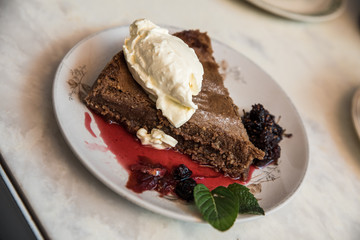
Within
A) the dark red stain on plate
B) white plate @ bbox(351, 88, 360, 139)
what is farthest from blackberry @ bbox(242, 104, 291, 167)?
the dark red stain on plate

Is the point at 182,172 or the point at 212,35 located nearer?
the point at 182,172

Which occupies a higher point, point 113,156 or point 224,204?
point 113,156

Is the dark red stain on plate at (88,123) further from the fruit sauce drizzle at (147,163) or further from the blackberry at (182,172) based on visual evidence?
the blackberry at (182,172)

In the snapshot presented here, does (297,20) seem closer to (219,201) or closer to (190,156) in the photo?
(190,156)

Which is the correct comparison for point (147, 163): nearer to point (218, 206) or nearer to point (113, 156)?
point (113, 156)

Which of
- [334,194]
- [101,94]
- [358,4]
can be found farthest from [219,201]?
[358,4]

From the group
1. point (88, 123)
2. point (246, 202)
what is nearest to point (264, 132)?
point (246, 202)

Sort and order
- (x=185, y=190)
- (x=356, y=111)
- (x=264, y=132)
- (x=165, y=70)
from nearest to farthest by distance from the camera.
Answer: (x=185, y=190) → (x=165, y=70) → (x=264, y=132) → (x=356, y=111)

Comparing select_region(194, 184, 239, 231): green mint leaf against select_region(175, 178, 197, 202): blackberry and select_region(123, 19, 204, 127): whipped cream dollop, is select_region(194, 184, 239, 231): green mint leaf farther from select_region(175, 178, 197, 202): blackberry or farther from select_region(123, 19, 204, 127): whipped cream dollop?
select_region(123, 19, 204, 127): whipped cream dollop
